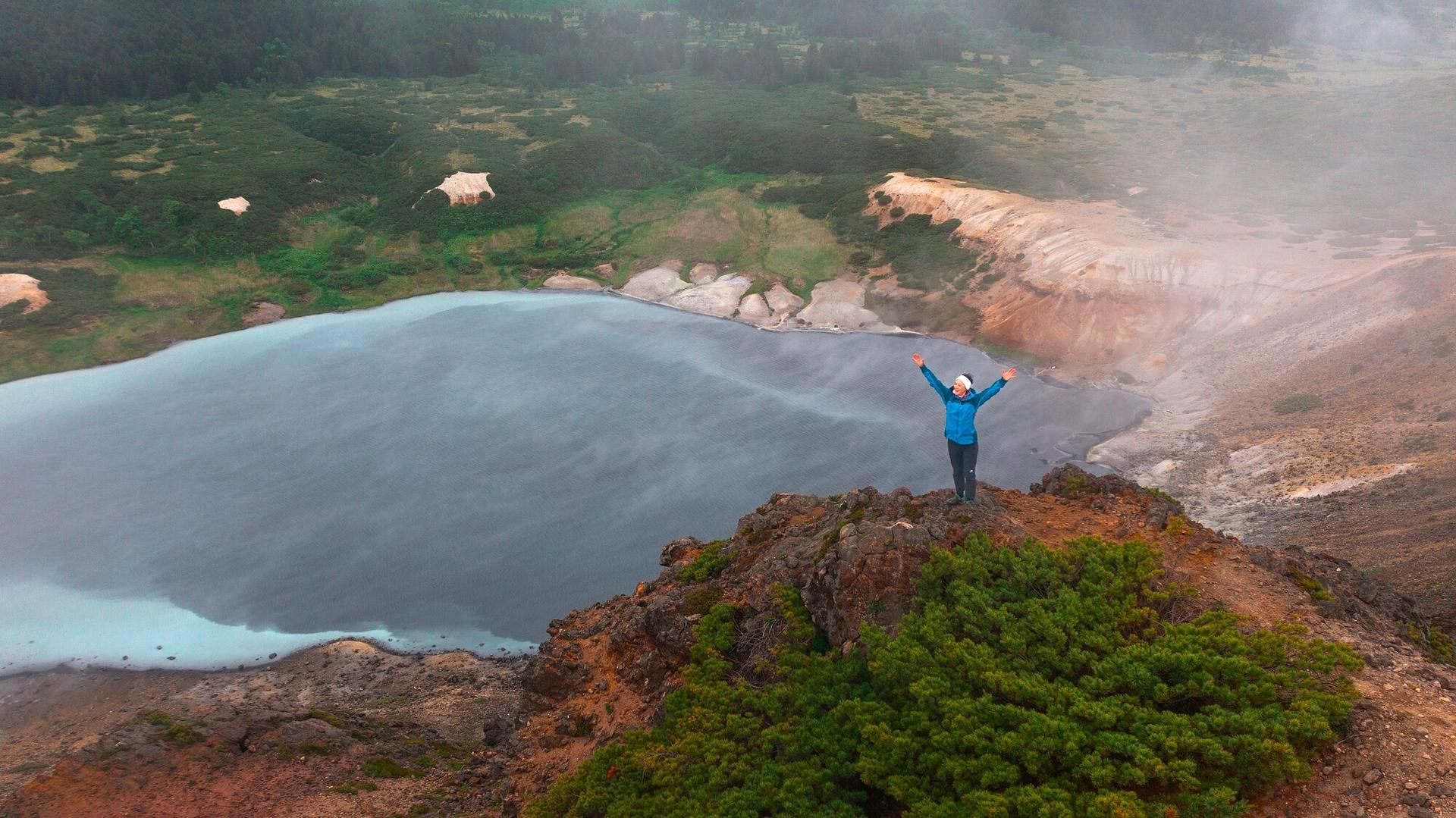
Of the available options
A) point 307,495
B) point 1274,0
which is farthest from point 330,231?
point 1274,0

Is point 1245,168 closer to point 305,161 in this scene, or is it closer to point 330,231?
point 330,231

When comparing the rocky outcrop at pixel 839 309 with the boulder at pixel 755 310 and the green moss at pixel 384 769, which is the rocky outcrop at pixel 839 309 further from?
the green moss at pixel 384 769

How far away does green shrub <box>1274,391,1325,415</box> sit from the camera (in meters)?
42.0

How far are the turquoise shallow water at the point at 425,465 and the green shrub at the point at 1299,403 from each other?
691 cm

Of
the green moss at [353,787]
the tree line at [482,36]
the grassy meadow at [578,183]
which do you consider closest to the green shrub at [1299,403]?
the grassy meadow at [578,183]

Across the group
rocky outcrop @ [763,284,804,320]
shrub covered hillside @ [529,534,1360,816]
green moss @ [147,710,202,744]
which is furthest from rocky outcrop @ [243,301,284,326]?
shrub covered hillside @ [529,534,1360,816]

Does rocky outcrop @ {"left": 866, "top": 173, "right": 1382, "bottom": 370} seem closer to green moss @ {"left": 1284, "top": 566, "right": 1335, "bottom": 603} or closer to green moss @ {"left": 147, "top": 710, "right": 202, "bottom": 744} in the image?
green moss @ {"left": 1284, "top": 566, "right": 1335, "bottom": 603}

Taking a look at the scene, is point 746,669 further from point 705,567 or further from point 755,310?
point 755,310

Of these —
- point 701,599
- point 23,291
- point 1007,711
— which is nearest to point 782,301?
point 701,599

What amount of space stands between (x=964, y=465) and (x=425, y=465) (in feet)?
112

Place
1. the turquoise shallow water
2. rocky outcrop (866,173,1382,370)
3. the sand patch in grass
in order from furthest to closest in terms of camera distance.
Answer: the sand patch in grass, rocky outcrop (866,173,1382,370), the turquoise shallow water

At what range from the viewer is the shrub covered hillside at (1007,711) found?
13.0 meters

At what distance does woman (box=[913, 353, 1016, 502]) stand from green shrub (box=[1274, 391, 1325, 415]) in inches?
1253

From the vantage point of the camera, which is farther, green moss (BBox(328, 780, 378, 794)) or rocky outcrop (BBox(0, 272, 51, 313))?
rocky outcrop (BBox(0, 272, 51, 313))
